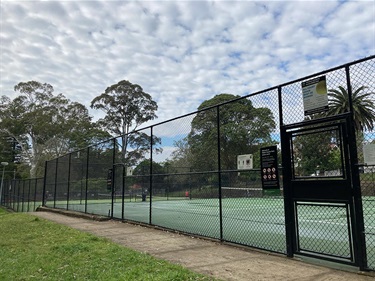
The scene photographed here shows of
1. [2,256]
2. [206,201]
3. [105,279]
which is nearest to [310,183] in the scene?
[105,279]

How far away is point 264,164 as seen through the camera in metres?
6.36

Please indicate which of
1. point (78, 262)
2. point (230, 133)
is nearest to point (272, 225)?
point (230, 133)

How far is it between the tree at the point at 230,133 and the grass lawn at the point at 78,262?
293cm

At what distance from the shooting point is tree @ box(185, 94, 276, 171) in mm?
6812

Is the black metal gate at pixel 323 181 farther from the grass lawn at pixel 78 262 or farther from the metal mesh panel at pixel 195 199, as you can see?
the metal mesh panel at pixel 195 199

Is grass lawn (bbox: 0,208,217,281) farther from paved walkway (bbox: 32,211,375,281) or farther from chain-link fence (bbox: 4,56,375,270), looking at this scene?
chain-link fence (bbox: 4,56,375,270)

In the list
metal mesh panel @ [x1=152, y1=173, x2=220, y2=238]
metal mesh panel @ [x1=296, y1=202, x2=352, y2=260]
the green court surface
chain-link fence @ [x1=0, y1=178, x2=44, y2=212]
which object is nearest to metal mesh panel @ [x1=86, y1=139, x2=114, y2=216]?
metal mesh panel @ [x1=152, y1=173, x2=220, y2=238]

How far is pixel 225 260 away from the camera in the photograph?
221 inches

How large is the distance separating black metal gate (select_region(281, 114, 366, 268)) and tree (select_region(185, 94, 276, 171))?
717mm

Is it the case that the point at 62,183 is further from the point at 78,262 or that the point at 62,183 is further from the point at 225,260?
the point at 225,260

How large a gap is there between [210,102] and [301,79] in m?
30.9

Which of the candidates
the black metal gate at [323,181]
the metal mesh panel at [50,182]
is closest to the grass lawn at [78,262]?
the black metal gate at [323,181]

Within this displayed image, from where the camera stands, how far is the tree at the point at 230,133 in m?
6.81

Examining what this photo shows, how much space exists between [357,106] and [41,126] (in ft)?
150
